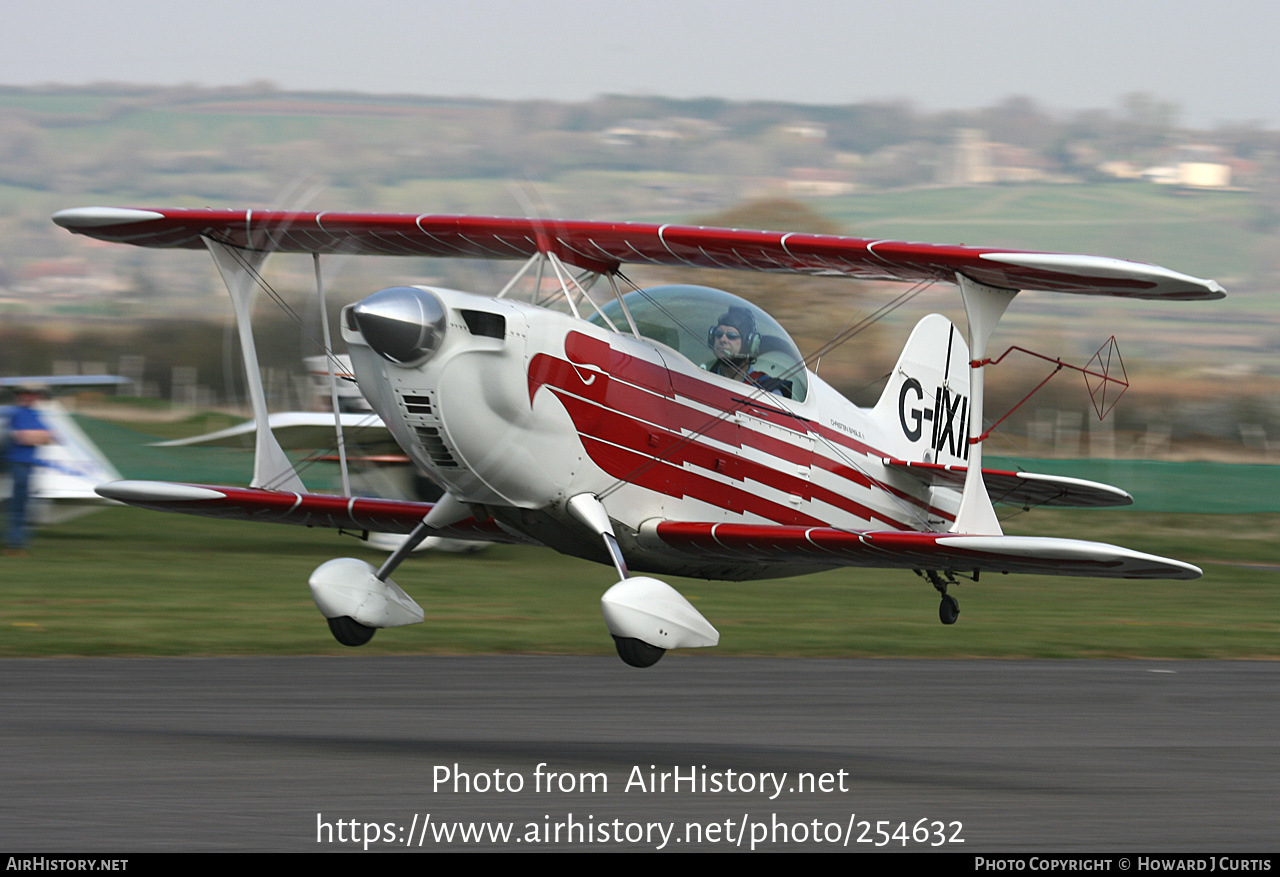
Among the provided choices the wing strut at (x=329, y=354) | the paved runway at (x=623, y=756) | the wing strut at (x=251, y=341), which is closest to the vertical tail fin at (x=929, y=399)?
the paved runway at (x=623, y=756)

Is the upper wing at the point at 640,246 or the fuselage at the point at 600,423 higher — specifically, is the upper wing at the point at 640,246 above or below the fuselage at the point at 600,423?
above

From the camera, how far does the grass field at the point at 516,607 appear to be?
47.1 ft

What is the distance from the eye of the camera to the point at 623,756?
27.8 feet

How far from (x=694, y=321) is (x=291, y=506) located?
335 cm

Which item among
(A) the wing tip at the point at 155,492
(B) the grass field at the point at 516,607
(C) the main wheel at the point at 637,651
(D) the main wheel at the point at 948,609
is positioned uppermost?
(A) the wing tip at the point at 155,492

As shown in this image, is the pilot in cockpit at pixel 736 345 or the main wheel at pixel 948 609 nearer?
the pilot in cockpit at pixel 736 345

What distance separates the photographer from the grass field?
14367 millimetres

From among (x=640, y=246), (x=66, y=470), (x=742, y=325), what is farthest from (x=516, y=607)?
(x=66, y=470)

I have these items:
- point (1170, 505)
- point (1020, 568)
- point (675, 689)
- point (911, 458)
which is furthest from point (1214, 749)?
point (1170, 505)

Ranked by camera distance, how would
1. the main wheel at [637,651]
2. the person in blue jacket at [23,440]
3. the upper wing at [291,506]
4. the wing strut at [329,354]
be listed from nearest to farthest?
the main wheel at [637,651], the wing strut at [329,354], the upper wing at [291,506], the person in blue jacket at [23,440]

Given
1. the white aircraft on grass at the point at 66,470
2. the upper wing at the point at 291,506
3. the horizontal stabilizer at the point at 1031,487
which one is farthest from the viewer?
the white aircraft on grass at the point at 66,470

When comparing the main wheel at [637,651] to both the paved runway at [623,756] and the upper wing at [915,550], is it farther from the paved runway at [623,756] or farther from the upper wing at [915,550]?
the upper wing at [915,550]

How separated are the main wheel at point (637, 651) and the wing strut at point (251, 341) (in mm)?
3630

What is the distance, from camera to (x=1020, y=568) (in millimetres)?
9680
